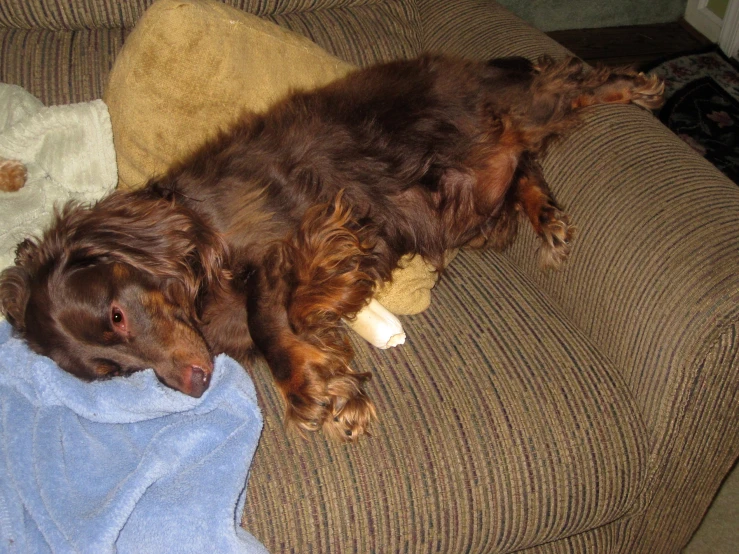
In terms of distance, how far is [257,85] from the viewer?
213 cm

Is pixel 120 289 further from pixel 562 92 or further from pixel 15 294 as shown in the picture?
pixel 562 92

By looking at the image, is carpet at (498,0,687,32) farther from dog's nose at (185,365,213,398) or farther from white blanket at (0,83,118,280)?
dog's nose at (185,365,213,398)

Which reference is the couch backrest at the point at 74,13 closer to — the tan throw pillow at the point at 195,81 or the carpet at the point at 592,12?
the tan throw pillow at the point at 195,81

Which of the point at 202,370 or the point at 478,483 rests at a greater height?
the point at 202,370

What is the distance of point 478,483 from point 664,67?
366 cm

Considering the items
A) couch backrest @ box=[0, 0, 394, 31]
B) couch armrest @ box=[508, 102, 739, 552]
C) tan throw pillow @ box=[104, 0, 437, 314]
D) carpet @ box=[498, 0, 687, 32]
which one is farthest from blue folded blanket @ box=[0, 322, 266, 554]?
carpet @ box=[498, 0, 687, 32]

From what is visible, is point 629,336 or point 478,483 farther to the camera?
point 629,336

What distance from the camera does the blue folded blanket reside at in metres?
1.47

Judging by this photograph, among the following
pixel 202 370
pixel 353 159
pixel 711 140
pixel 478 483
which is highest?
pixel 353 159

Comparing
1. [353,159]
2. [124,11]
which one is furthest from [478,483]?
[124,11]

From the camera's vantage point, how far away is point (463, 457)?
1675 mm

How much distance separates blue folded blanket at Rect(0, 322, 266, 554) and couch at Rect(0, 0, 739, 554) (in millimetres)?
118

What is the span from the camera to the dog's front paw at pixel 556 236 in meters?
1.99

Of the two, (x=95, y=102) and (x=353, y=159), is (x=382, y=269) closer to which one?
(x=353, y=159)
